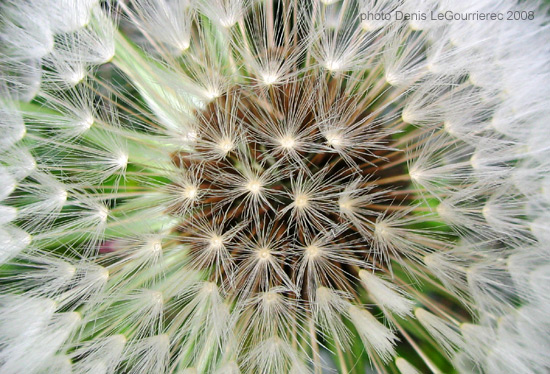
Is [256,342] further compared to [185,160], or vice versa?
[185,160]

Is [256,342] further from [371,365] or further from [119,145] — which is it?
[119,145]

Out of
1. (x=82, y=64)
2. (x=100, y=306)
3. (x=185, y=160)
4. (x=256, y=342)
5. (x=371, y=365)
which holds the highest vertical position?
(x=82, y=64)

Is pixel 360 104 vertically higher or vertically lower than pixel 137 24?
lower

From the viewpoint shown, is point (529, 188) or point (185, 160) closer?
point (529, 188)

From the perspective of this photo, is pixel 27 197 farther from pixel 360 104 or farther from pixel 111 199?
pixel 360 104

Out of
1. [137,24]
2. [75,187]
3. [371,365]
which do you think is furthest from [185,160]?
[371,365]

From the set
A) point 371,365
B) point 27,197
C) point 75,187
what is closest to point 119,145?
point 75,187
